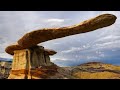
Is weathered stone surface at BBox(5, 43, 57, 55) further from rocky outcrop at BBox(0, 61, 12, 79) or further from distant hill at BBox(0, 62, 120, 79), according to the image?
rocky outcrop at BBox(0, 61, 12, 79)

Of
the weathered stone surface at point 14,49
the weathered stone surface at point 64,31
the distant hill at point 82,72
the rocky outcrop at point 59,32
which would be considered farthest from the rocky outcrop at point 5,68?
the weathered stone surface at point 64,31

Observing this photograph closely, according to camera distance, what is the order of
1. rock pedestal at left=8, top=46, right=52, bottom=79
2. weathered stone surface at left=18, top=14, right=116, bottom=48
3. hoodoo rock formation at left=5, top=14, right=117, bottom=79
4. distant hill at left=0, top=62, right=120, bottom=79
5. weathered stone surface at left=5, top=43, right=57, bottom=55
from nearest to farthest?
weathered stone surface at left=18, top=14, right=116, bottom=48 < hoodoo rock formation at left=5, top=14, right=117, bottom=79 < distant hill at left=0, top=62, right=120, bottom=79 < rock pedestal at left=8, top=46, right=52, bottom=79 < weathered stone surface at left=5, top=43, right=57, bottom=55

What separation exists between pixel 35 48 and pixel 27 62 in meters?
0.54

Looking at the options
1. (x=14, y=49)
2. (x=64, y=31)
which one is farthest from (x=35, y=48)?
(x=64, y=31)

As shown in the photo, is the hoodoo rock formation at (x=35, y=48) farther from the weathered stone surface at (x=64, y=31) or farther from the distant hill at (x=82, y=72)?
the distant hill at (x=82, y=72)

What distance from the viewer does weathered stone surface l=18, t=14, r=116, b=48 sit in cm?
540

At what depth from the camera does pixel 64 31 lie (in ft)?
20.8

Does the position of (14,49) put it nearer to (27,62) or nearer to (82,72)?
(27,62)

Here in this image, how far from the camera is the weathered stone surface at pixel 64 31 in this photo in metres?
5.40

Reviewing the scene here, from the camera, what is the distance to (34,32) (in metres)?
6.82

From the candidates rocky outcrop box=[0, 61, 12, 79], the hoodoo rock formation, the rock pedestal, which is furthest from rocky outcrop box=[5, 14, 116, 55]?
rocky outcrop box=[0, 61, 12, 79]
